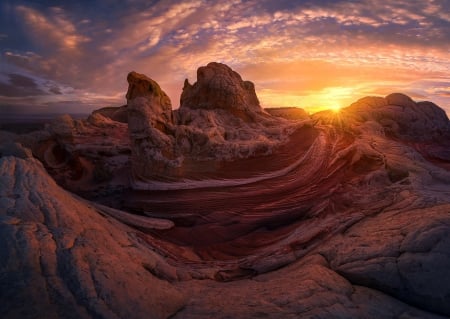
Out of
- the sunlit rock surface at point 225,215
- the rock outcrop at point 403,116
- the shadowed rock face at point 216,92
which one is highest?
the shadowed rock face at point 216,92

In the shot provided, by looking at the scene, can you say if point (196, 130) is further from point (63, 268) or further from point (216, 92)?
point (63, 268)

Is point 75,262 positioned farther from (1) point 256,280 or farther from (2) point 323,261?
(2) point 323,261

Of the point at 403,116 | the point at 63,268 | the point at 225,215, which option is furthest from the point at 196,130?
the point at 403,116

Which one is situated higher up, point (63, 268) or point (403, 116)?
point (403, 116)

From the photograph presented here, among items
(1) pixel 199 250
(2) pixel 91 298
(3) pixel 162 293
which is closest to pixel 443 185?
(1) pixel 199 250

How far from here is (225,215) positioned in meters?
7.44

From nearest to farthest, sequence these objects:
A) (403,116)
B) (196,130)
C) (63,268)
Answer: (63,268), (196,130), (403,116)

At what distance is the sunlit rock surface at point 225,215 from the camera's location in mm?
3117

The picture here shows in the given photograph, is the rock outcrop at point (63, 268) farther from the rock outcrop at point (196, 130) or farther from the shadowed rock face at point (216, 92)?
the shadowed rock face at point (216, 92)

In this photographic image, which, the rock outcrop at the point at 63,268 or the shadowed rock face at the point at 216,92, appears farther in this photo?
the shadowed rock face at the point at 216,92

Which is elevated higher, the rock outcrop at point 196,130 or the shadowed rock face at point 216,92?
the shadowed rock face at point 216,92

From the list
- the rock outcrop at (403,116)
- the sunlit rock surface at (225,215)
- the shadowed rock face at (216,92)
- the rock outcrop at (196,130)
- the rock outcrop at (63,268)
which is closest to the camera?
the rock outcrop at (63,268)

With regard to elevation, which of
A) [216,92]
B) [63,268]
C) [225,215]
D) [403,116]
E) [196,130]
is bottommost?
[225,215]

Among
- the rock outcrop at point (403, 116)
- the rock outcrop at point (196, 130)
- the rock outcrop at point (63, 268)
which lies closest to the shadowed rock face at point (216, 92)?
the rock outcrop at point (196, 130)
